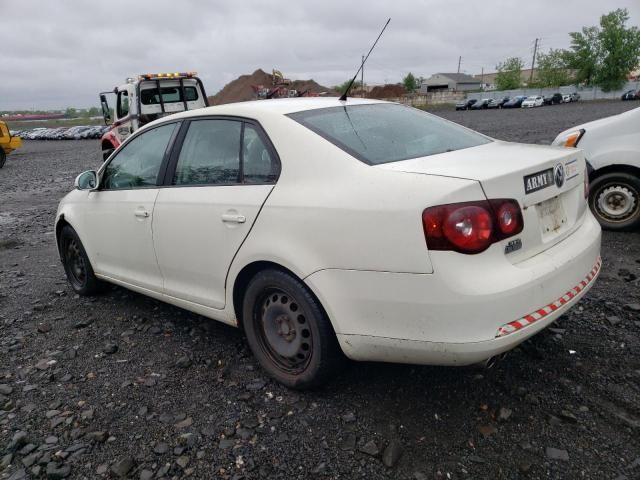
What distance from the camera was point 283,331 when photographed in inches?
114

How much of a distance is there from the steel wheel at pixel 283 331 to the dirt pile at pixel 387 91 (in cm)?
7750

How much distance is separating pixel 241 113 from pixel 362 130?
771 mm

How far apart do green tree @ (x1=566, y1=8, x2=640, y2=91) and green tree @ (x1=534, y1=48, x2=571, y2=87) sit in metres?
5.12

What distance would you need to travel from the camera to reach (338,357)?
2.70 meters

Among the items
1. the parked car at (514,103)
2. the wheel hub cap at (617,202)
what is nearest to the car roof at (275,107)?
the wheel hub cap at (617,202)

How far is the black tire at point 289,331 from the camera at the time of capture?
263 cm

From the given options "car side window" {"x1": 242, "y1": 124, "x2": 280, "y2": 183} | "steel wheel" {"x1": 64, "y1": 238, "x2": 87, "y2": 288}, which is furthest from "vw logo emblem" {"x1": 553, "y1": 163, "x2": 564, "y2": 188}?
"steel wheel" {"x1": 64, "y1": 238, "x2": 87, "y2": 288}

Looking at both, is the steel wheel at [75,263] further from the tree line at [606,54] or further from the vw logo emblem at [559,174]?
the tree line at [606,54]

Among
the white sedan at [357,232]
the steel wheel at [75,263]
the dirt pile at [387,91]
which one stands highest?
the dirt pile at [387,91]

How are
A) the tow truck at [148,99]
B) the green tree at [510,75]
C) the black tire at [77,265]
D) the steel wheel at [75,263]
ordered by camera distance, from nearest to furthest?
the black tire at [77,265] → the steel wheel at [75,263] → the tow truck at [148,99] → the green tree at [510,75]

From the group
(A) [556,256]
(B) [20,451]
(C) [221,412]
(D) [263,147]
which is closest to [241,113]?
(D) [263,147]

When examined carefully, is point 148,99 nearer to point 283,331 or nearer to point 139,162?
point 139,162

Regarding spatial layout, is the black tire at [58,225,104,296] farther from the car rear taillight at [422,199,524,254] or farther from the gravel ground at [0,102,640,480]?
the car rear taillight at [422,199,524,254]

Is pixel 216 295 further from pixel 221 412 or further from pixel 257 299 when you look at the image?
pixel 221 412
